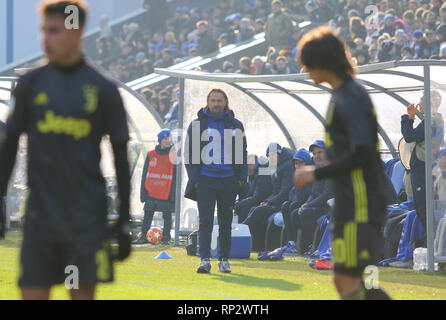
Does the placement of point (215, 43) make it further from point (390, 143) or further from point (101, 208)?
point (101, 208)

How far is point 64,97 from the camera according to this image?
14.1ft

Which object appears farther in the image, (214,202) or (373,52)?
(373,52)

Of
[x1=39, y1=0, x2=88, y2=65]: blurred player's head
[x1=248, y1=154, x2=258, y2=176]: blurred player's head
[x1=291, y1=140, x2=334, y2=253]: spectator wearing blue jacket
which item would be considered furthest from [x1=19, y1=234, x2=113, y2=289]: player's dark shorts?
[x1=248, y1=154, x2=258, y2=176]: blurred player's head

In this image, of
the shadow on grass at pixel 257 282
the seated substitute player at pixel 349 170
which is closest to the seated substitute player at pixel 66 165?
the seated substitute player at pixel 349 170

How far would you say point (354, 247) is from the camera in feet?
15.3

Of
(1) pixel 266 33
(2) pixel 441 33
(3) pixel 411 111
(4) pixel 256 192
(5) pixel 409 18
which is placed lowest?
(4) pixel 256 192

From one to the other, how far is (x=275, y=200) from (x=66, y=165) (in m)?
10.3

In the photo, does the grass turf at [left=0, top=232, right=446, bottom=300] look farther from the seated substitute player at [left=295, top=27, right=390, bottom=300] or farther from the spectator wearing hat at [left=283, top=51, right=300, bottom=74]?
the spectator wearing hat at [left=283, top=51, right=300, bottom=74]

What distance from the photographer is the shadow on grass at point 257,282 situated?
31.3ft

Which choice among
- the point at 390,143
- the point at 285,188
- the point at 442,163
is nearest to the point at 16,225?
the point at 285,188

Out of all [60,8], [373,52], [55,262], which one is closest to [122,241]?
[55,262]

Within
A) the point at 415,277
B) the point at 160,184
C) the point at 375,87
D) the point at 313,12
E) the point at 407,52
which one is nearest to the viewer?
the point at 415,277

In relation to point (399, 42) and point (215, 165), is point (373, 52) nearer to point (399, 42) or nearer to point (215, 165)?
point (399, 42)

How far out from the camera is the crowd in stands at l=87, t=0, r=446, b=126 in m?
17.7
